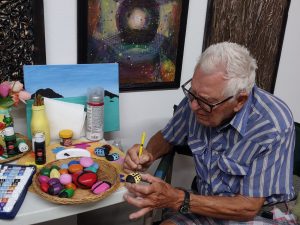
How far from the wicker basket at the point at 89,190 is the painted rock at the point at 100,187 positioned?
0.05ft

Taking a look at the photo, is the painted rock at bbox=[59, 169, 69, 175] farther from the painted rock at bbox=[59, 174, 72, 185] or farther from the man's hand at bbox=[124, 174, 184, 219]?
the man's hand at bbox=[124, 174, 184, 219]

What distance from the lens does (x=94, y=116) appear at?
1.29 m

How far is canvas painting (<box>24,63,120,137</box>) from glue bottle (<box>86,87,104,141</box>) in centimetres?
6

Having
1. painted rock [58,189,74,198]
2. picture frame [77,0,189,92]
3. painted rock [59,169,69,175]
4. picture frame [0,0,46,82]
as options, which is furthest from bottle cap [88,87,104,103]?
painted rock [58,189,74,198]

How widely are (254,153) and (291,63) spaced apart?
1067 millimetres

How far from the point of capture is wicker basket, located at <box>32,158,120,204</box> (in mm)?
874

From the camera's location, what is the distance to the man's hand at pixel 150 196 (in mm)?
985

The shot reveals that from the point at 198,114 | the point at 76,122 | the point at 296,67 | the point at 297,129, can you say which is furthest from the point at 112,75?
the point at 296,67

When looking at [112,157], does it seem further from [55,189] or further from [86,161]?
[55,189]

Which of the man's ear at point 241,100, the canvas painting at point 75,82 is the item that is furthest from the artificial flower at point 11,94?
the man's ear at point 241,100

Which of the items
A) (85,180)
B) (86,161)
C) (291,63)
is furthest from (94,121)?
(291,63)

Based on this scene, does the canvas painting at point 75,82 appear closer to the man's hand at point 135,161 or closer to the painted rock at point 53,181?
the man's hand at point 135,161

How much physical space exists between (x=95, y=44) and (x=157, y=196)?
681mm

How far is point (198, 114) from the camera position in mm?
1148
